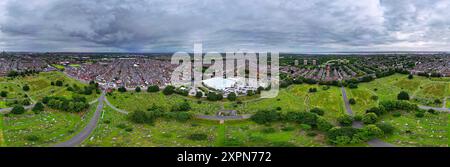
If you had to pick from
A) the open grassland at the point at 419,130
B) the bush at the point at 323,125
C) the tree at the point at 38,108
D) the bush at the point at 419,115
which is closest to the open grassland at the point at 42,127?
the tree at the point at 38,108

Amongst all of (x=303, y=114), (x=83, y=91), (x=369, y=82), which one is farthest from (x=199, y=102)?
(x=369, y=82)

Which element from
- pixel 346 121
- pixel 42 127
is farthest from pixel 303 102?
pixel 42 127

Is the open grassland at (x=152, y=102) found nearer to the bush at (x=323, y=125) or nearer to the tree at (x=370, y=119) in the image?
the bush at (x=323, y=125)

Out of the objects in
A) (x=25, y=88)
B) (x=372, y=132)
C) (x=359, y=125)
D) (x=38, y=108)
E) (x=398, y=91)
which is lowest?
(x=359, y=125)

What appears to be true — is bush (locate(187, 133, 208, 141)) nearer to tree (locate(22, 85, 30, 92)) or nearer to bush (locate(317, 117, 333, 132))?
bush (locate(317, 117, 333, 132))

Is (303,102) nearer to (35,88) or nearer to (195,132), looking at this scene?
(195,132)

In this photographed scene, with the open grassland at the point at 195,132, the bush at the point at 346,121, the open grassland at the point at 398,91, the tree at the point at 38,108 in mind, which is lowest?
the open grassland at the point at 195,132
